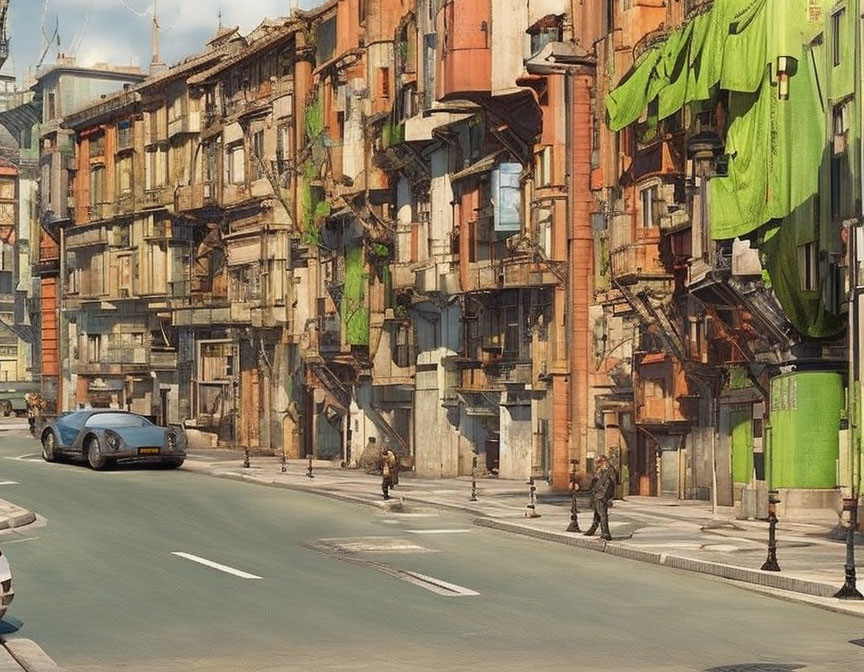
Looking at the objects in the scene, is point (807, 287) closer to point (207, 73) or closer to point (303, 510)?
point (303, 510)

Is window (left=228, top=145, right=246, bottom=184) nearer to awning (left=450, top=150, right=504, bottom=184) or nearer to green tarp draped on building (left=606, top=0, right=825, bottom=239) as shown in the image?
awning (left=450, top=150, right=504, bottom=184)

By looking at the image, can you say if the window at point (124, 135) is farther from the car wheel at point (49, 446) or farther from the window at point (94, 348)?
the car wheel at point (49, 446)

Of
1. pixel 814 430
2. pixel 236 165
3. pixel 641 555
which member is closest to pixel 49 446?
pixel 814 430

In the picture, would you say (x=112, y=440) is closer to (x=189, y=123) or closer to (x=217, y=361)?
(x=217, y=361)

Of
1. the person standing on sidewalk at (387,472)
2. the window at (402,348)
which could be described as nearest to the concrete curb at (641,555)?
the person standing on sidewalk at (387,472)

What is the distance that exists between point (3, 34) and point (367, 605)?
392 feet

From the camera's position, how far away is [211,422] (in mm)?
83500

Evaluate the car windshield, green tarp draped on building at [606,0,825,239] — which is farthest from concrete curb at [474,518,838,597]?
the car windshield

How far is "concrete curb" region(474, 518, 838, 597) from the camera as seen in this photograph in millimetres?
24359

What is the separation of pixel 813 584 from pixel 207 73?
64500 millimetres

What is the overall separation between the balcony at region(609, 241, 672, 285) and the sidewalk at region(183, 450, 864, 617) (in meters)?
5.85

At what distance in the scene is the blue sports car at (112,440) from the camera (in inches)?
2061

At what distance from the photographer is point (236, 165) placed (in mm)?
82938

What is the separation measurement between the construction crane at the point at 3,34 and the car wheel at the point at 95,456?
3365 inches
